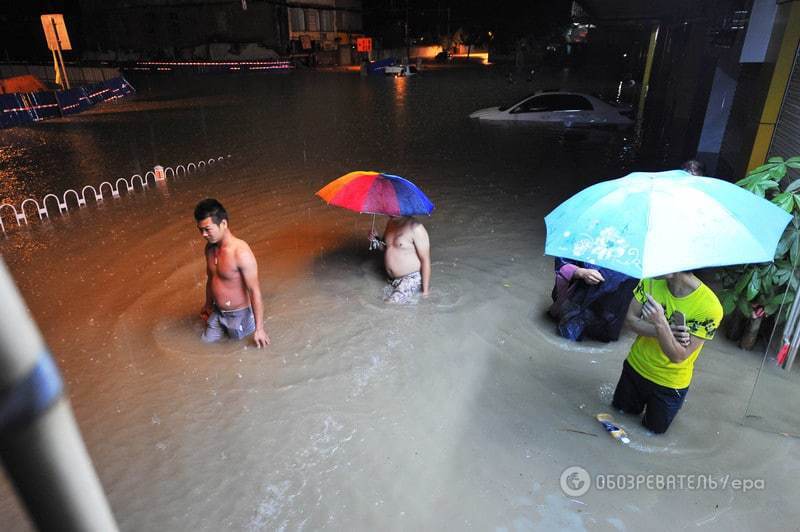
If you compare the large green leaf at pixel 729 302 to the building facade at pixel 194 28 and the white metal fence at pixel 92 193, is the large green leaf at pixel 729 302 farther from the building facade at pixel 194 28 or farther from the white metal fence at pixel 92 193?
the building facade at pixel 194 28

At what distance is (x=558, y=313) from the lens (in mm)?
5406

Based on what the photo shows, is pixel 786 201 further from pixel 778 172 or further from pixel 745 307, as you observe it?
pixel 745 307

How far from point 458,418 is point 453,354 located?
944 mm

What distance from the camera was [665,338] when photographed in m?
3.32

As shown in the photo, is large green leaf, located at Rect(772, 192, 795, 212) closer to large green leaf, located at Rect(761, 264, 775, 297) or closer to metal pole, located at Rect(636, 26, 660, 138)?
large green leaf, located at Rect(761, 264, 775, 297)

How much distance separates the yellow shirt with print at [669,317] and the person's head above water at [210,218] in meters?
3.51

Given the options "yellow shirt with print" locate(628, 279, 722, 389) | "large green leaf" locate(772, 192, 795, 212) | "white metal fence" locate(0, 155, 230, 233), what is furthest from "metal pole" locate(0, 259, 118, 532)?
"white metal fence" locate(0, 155, 230, 233)

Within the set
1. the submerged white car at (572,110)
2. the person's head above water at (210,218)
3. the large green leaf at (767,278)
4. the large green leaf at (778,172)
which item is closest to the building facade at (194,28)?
the submerged white car at (572,110)

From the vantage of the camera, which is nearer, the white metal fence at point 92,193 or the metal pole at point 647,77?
the white metal fence at point 92,193

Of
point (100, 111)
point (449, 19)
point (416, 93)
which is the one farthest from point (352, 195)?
point (449, 19)

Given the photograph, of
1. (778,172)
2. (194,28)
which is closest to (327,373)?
(778,172)

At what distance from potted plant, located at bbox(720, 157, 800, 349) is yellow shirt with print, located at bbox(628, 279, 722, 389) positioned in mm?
1347

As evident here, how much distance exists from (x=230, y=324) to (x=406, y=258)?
211 centimetres

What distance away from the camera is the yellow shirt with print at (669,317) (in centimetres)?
329
